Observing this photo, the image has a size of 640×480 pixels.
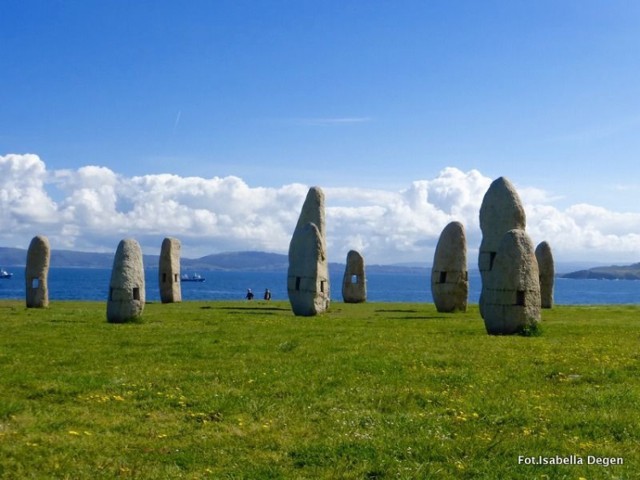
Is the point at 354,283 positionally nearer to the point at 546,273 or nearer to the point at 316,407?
the point at 546,273

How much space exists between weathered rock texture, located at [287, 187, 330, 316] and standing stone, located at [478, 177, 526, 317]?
8.15 meters

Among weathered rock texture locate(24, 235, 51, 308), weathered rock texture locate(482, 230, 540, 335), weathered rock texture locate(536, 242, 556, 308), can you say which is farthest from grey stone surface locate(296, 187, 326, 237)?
weathered rock texture locate(482, 230, 540, 335)

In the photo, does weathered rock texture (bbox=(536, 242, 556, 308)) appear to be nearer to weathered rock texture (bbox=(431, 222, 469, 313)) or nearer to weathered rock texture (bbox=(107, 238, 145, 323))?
weathered rock texture (bbox=(431, 222, 469, 313))

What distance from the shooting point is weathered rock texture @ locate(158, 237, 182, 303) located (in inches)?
1992

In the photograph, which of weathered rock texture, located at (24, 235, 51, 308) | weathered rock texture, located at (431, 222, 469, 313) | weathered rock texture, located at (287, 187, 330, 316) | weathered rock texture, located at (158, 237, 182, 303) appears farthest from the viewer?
weathered rock texture, located at (158, 237, 182, 303)

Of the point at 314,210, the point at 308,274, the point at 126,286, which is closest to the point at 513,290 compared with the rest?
the point at 308,274

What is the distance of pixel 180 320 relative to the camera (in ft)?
107

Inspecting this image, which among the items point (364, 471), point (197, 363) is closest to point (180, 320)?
point (197, 363)

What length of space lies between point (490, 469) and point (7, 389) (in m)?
10.0

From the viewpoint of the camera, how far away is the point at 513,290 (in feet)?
90.5

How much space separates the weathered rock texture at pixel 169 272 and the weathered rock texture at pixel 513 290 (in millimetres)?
27552

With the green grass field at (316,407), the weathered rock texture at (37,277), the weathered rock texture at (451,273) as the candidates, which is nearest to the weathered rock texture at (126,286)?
the green grass field at (316,407)

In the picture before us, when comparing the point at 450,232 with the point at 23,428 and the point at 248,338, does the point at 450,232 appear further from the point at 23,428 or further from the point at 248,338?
the point at 23,428

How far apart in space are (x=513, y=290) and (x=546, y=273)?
19.1m
